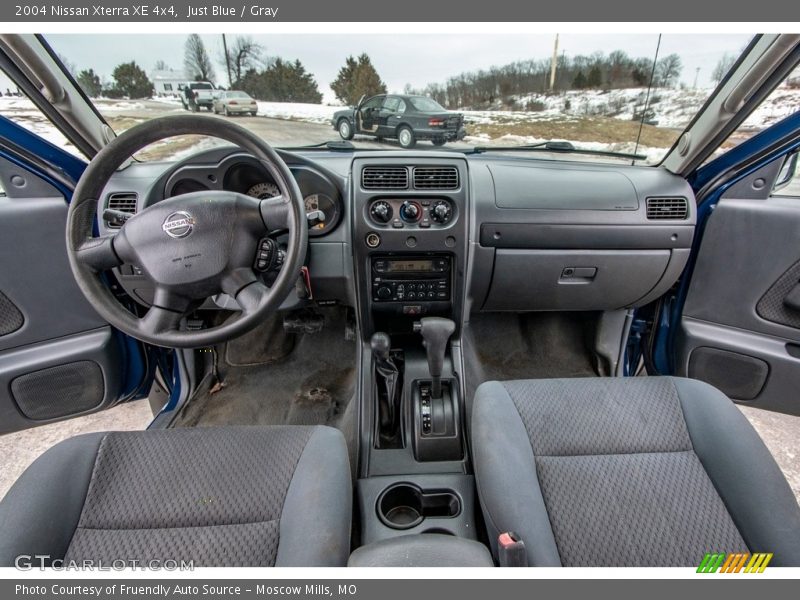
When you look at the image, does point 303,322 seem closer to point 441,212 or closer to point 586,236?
point 441,212

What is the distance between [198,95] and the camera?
1649 mm

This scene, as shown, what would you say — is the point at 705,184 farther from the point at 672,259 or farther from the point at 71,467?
the point at 71,467

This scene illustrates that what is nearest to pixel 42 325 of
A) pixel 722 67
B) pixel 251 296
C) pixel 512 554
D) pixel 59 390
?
pixel 59 390

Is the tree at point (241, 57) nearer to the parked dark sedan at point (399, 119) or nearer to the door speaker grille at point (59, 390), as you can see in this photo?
the parked dark sedan at point (399, 119)

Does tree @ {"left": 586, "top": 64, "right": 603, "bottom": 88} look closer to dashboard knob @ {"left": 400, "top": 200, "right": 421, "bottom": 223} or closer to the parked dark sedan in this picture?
the parked dark sedan

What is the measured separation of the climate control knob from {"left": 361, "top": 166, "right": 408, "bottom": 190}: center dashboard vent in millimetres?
60

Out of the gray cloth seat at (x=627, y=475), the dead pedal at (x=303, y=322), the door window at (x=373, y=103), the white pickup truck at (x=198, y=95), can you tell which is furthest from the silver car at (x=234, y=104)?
the gray cloth seat at (x=627, y=475)

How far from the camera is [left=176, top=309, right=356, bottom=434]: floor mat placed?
2.20 m

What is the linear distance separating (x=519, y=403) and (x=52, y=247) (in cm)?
191

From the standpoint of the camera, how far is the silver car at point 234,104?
1624mm

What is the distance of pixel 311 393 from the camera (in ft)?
7.65

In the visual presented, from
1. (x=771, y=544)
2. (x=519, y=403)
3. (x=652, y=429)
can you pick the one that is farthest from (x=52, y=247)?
(x=771, y=544)

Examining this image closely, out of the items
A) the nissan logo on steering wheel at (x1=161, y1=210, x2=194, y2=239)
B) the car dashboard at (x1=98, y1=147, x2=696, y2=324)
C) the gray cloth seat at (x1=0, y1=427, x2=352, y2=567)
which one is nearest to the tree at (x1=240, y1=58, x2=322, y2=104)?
the car dashboard at (x1=98, y1=147, x2=696, y2=324)

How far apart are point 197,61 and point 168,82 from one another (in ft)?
0.50
